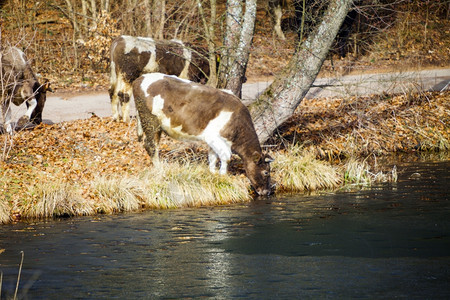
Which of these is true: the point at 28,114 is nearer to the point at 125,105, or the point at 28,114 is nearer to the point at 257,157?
the point at 125,105

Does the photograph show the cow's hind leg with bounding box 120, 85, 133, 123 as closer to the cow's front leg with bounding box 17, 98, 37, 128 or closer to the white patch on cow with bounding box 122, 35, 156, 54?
the white patch on cow with bounding box 122, 35, 156, 54

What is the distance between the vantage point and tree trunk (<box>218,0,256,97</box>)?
13.2 m

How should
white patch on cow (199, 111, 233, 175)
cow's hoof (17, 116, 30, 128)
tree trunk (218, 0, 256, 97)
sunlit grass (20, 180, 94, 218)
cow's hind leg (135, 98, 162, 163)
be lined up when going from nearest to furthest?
1. sunlit grass (20, 180, 94, 218)
2. white patch on cow (199, 111, 233, 175)
3. cow's hind leg (135, 98, 162, 163)
4. tree trunk (218, 0, 256, 97)
5. cow's hoof (17, 116, 30, 128)

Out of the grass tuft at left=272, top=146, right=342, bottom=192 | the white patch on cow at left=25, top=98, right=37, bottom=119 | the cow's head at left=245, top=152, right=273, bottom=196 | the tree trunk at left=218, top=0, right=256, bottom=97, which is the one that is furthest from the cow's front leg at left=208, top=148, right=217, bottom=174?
the white patch on cow at left=25, top=98, right=37, bottom=119

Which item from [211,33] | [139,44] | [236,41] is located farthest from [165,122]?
[139,44]

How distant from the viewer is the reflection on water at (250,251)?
712 centimetres

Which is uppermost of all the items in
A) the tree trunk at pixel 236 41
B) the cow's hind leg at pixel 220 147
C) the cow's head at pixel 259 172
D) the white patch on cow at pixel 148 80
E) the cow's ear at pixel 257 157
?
the tree trunk at pixel 236 41

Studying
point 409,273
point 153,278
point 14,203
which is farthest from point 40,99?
point 409,273

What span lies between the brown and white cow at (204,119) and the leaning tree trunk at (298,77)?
172cm

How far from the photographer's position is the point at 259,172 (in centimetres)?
1174

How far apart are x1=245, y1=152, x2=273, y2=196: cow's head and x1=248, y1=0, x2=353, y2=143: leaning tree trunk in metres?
1.81

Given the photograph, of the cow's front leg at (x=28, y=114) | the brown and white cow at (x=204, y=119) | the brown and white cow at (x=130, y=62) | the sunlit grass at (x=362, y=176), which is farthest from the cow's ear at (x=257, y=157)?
the cow's front leg at (x=28, y=114)

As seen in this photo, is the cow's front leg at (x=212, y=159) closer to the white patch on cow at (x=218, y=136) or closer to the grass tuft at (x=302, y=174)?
the white patch on cow at (x=218, y=136)

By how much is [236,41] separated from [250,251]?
6.04m
